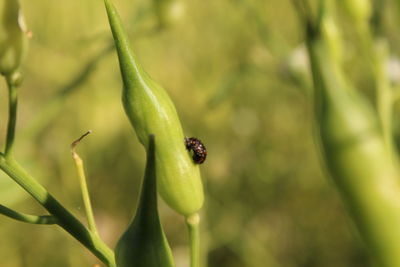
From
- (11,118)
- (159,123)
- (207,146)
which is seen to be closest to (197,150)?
(159,123)

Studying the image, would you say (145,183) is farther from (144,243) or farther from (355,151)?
(355,151)

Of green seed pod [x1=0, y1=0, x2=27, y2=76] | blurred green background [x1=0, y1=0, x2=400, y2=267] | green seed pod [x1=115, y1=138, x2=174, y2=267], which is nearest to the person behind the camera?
green seed pod [x1=115, y1=138, x2=174, y2=267]

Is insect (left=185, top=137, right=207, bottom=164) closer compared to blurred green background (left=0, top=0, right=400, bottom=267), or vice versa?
insect (left=185, top=137, right=207, bottom=164)

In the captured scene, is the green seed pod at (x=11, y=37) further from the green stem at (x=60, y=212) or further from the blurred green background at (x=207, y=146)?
the blurred green background at (x=207, y=146)

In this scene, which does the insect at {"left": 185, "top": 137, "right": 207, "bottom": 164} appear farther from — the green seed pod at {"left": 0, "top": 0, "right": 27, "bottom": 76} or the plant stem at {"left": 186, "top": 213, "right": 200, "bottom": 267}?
the green seed pod at {"left": 0, "top": 0, "right": 27, "bottom": 76}

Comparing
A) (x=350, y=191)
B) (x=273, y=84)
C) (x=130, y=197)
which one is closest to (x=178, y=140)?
(x=350, y=191)

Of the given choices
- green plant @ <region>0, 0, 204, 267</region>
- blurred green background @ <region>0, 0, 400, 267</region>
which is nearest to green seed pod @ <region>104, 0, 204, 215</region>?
green plant @ <region>0, 0, 204, 267</region>

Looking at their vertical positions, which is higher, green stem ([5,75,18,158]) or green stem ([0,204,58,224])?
green stem ([5,75,18,158])
